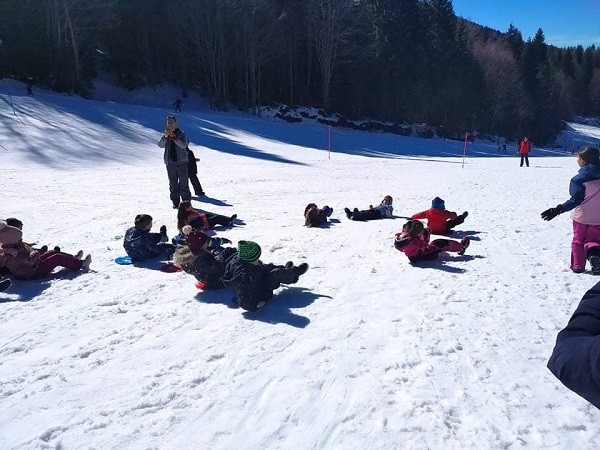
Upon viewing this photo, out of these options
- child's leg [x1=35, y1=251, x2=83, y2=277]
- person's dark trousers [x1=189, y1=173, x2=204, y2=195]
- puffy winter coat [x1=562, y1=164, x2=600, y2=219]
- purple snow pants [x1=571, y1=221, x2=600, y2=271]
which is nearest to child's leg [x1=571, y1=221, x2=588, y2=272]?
purple snow pants [x1=571, y1=221, x2=600, y2=271]

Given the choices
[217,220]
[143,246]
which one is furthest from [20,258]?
[217,220]

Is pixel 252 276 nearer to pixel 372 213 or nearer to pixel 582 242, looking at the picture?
pixel 582 242

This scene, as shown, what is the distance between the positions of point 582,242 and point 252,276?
13.3ft

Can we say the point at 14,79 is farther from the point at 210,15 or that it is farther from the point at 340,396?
the point at 340,396

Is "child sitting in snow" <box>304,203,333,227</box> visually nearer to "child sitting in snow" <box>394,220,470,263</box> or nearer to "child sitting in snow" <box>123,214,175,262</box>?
"child sitting in snow" <box>394,220,470,263</box>

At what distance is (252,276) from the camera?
171 inches

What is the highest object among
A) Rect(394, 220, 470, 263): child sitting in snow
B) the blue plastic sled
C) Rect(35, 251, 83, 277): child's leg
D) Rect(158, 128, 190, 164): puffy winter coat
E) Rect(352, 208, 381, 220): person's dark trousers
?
Rect(158, 128, 190, 164): puffy winter coat

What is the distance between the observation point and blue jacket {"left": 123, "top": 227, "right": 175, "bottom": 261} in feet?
19.2

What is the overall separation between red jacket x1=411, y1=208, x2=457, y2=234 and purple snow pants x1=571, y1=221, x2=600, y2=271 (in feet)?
7.03

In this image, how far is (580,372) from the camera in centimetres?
A: 162

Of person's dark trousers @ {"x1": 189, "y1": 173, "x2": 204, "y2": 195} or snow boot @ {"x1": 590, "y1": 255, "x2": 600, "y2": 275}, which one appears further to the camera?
person's dark trousers @ {"x1": 189, "y1": 173, "x2": 204, "y2": 195}

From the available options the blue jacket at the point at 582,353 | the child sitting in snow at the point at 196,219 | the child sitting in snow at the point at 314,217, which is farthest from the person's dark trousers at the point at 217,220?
the blue jacket at the point at 582,353

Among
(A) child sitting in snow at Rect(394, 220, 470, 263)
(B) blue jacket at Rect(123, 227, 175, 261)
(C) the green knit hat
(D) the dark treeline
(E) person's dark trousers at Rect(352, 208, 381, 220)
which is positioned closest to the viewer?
(C) the green knit hat

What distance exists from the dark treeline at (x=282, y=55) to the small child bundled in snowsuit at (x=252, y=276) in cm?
3314
